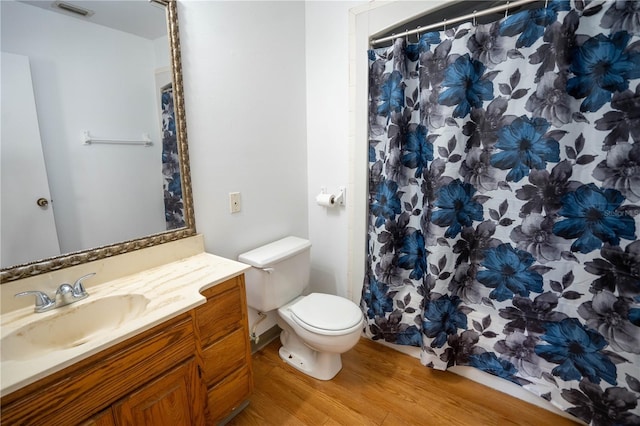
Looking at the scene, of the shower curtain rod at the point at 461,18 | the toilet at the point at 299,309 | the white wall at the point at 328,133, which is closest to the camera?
the shower curtain rod at the point at 461,18

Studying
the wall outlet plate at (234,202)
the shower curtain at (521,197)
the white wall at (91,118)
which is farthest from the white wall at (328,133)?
the white wall at (91,118)

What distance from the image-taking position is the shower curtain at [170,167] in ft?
4.35

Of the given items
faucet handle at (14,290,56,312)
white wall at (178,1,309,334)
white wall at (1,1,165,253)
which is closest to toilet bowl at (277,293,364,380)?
white wall at (178,1,309,334)

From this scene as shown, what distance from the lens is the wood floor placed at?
1.43 meters

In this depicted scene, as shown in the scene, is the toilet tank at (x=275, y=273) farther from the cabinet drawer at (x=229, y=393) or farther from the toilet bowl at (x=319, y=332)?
the cabinet drawer at (x=229, y=393)

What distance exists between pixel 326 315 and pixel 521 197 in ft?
3.84

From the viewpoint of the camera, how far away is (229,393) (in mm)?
1281

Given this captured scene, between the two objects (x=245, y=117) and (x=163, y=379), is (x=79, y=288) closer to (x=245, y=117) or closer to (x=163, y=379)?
(x=163, y=379)

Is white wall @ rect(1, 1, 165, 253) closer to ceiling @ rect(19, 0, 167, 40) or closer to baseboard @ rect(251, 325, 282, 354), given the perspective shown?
ceiling @ rect(19, 0, 167, 40)

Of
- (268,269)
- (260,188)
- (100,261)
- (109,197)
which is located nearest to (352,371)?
(268,269)

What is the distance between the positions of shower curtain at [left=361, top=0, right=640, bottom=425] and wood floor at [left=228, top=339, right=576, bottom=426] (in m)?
0.14

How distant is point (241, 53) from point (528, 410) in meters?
2.47

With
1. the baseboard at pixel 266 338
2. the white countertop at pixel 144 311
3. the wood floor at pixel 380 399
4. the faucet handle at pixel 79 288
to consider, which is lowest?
the wood floor at pixel 380 399

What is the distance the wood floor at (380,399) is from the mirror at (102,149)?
1.03 metres
